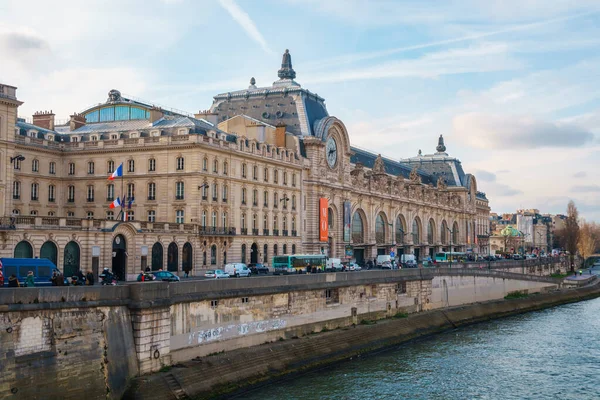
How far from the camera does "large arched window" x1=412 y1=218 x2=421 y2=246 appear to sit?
383 ft

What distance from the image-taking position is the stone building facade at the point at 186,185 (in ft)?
175

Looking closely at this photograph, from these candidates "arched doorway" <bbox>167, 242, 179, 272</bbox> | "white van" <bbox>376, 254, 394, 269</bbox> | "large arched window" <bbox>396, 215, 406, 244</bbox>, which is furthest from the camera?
"large arched window" <bbox>396, 215, 406, 244</bbox>

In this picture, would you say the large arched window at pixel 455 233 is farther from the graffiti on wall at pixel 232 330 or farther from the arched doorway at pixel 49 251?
the graffiti on wall at pixel 232 330

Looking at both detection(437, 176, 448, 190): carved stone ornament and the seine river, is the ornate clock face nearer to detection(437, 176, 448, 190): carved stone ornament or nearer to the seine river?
the seine river

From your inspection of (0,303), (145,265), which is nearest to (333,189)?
(145,265)

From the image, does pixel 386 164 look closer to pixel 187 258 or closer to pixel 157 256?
pixel 187 258

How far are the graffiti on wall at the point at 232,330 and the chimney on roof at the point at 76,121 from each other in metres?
42.5

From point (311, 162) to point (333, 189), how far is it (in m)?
5.80

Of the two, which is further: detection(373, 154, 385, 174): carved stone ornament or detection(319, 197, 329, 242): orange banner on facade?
detection(373, 154, 385, 174): carved stone ornament

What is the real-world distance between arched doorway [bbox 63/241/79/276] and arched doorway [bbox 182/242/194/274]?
12551mm

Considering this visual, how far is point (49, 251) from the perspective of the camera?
4853cm

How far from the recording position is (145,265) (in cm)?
5559

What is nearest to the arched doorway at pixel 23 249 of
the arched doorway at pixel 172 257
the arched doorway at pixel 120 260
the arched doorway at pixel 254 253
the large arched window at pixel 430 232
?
the arched doorway at pixel 120 260

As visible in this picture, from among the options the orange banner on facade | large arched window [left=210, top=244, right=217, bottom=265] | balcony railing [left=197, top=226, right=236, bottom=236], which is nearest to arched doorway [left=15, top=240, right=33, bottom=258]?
balcony railing [left=197, top=226, right=236, bottom=236]
